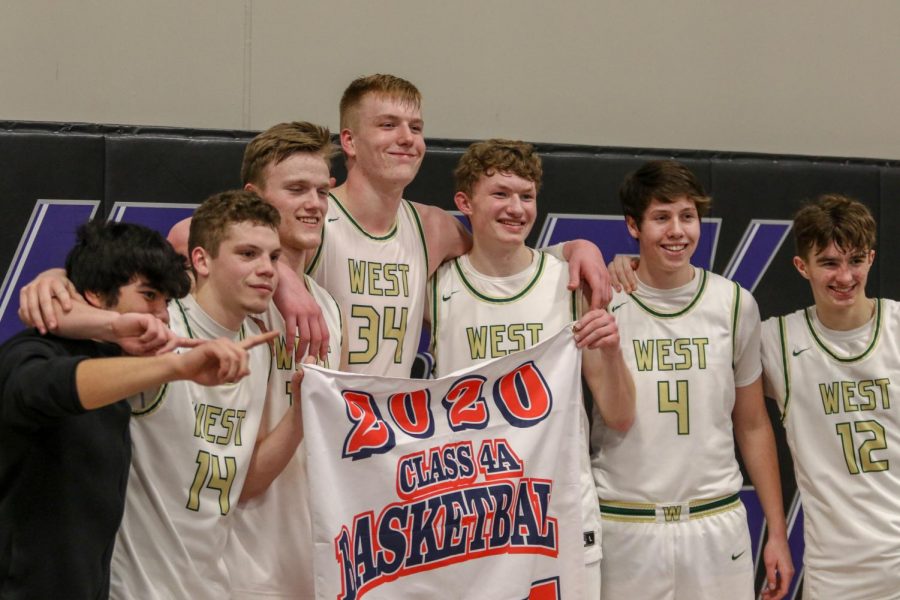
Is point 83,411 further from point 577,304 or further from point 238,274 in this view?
point 577,304

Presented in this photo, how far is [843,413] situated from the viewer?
3656 mm

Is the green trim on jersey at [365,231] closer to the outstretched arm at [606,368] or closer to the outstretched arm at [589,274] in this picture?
the outstretched arm at [589,274]

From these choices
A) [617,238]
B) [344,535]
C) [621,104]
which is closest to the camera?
[344,535]

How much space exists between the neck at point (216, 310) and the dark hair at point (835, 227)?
198 cm

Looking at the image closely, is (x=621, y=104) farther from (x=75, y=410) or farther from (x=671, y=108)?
(x=75, y=410)

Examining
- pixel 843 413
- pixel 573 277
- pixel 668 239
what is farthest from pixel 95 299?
pixel 843 413

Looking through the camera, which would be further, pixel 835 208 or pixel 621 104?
pixel 621 104

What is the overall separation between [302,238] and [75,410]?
3.86 feet

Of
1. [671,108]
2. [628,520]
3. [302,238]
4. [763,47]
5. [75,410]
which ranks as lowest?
[628,520]

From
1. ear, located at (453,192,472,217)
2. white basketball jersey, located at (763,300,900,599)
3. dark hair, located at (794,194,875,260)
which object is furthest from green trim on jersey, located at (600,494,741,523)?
ear, located at (453,192,472,217)

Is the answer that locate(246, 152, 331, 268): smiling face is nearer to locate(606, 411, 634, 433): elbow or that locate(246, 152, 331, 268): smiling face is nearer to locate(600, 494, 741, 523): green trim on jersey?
locate(606, 411, 634, 433): elbow

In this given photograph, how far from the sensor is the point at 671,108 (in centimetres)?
493

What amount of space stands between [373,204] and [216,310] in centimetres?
79

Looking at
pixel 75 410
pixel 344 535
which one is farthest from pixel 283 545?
pixel 75 410
